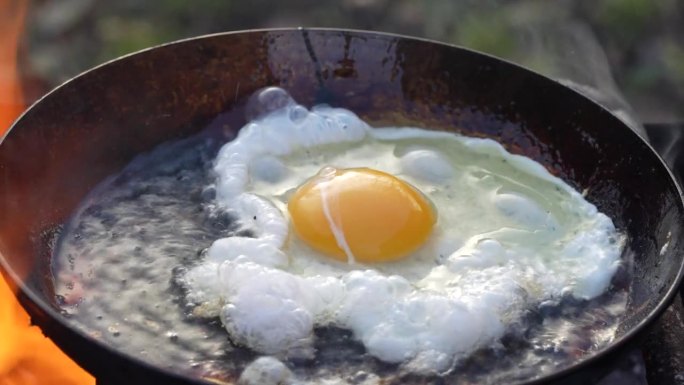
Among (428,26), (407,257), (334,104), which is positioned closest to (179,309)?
(407,257)

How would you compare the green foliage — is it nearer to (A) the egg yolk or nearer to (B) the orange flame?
(A) the egg yolk

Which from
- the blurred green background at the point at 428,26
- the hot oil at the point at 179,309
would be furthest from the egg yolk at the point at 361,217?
the blurred green background at the point at 428,26

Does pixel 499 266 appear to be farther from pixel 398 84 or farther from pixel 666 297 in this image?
pixel 398 84

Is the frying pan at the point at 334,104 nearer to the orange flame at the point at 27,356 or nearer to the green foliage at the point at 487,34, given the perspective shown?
the orange flame at the point at 27,356

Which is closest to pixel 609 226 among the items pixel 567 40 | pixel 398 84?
pixel 398 84

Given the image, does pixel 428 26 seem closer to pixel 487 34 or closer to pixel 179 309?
pixel 487 34
